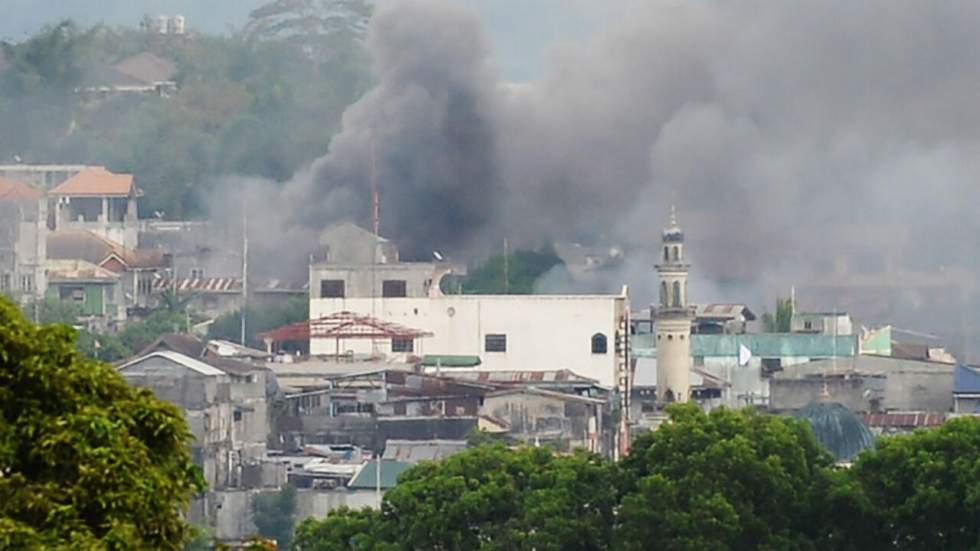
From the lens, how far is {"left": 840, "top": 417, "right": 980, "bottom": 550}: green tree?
4356cm

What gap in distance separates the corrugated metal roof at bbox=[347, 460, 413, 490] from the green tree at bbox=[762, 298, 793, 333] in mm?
27606

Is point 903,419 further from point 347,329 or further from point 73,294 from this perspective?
point 73,294

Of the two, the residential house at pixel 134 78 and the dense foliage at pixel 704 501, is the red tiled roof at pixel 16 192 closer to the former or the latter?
the residential house at pixel 134 78

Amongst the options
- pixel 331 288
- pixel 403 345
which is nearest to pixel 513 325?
pixel 403 345

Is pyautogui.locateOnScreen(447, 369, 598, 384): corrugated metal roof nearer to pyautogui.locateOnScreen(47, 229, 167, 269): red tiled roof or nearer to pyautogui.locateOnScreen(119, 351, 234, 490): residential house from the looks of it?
pyautogui.locateOnScreen(119, 351, 234, 490): residential house

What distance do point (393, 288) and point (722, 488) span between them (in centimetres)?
4000

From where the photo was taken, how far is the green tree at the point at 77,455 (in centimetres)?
1822

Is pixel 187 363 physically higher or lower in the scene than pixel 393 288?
lower

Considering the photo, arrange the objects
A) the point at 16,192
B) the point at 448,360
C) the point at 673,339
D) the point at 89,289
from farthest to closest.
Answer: the point at 16,192, the point at 89,289, the point at 448,360, the point at 673,339

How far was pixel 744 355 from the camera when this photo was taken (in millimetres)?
82875

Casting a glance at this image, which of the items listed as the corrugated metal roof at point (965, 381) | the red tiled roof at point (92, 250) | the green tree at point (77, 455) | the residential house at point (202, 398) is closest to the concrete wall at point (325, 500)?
the residential house at point (202, 398)

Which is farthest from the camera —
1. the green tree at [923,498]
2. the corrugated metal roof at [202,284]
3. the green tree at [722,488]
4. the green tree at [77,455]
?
the corrugated metal roof at [202,284]

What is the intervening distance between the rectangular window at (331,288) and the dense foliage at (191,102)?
954 inches

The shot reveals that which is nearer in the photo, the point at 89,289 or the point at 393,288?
the point at 393,288
